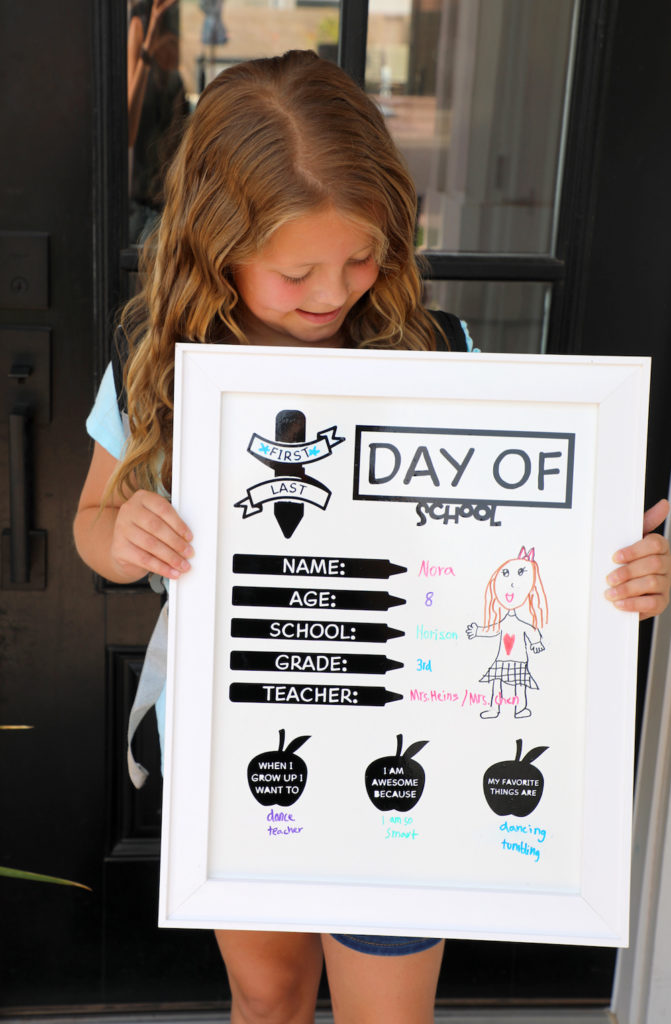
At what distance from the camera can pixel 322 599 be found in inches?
41.8

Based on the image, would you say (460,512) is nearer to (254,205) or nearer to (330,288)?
(330,288)

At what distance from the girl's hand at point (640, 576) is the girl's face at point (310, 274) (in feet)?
1.50

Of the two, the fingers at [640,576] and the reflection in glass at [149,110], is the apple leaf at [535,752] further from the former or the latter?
the reflection in glass at [149,110]

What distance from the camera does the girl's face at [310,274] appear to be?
1090 mm

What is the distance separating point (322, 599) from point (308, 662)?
0.07 meters

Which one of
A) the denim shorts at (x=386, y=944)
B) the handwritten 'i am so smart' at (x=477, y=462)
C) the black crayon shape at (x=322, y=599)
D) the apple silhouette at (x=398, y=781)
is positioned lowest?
the denim shorts at (x=386, y=944)

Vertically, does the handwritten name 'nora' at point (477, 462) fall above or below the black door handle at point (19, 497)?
above

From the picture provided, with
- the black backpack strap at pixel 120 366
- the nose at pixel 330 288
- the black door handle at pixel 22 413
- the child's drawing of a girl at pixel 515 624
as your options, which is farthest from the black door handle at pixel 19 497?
the child's drawing of a girl at pixel 515 624

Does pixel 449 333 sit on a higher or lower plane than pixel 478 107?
lower

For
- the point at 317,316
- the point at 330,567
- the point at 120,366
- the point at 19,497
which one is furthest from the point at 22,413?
the point at 330,567

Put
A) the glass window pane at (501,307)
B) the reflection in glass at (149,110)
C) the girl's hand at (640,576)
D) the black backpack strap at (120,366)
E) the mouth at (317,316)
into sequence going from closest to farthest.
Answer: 1. the girl's hand at (640,576)
2. the mouth at (317,316)
3. the black backpack strap at (120,366)
4. the reflection in glass at (149,110)
5. the glass window pane at (501,307)

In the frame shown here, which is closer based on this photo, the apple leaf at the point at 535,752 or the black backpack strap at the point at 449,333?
the apple leaf at the point at 535,752

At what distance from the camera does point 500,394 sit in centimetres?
103

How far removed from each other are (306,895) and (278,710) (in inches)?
8.3
